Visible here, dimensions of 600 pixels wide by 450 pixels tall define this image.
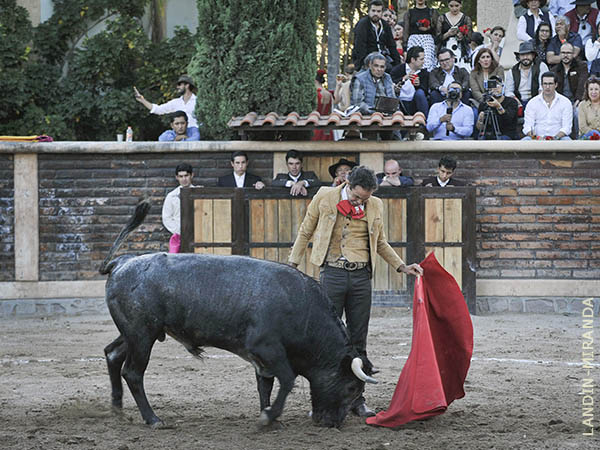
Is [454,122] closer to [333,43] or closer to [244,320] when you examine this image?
[333,43]

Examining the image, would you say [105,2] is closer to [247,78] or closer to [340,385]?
[247,78]

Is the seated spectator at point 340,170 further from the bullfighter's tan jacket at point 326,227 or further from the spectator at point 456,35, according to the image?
the spectator at point 456,35

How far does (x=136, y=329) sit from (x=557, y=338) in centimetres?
606

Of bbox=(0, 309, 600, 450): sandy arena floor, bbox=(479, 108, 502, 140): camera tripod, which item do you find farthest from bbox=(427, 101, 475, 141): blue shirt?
bbox=(0, 309, 600, 450): sandy arena floor

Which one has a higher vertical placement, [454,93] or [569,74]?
[569,74]

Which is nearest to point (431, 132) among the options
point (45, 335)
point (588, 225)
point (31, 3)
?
point (588, 225)

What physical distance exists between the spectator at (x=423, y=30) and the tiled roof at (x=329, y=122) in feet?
10.1

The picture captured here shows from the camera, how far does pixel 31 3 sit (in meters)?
18.2

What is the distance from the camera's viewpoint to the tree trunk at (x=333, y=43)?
16797 millimetres

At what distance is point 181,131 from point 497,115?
179 inches

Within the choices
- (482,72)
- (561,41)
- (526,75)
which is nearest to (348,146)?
(482,72)

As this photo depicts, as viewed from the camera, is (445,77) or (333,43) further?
(333,43)

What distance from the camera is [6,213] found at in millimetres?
13312

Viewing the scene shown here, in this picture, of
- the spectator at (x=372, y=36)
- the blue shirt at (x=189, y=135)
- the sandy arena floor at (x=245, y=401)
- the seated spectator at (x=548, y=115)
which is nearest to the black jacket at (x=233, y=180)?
the blue shirt at (x=189, y=135)
